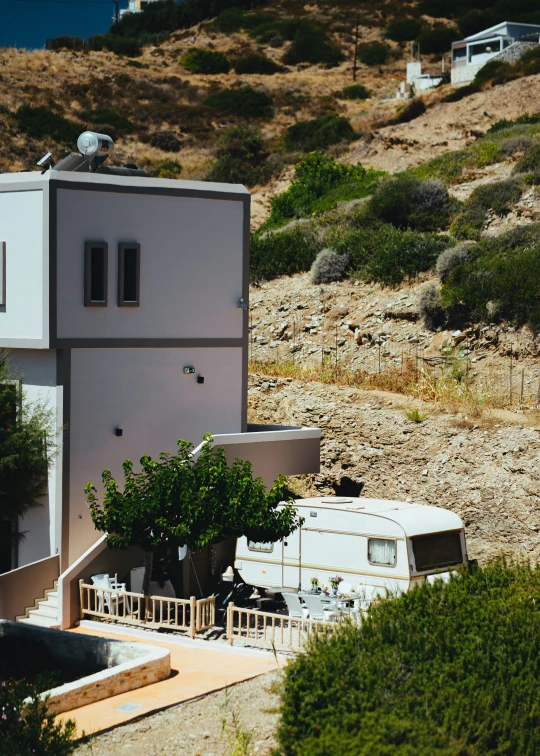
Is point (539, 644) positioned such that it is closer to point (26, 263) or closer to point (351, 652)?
point (351, 652)

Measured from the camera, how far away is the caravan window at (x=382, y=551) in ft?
51.2

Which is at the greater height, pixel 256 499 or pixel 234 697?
pixel 256 499

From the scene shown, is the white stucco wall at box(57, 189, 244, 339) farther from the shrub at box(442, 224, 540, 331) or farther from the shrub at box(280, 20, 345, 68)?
the shrub at box(280, 20, 345, 68)

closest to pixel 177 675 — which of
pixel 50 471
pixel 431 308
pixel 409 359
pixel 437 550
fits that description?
pixel 437 550

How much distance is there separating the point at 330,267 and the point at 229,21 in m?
59.0

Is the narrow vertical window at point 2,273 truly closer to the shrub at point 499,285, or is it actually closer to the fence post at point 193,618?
the fence post at point 193,618

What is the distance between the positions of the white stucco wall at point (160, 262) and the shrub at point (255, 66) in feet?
191

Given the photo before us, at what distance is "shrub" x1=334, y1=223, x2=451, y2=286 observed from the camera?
3033 cm

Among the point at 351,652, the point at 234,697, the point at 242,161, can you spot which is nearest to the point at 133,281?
the point at 234,697

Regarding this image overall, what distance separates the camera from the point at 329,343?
2916 cm

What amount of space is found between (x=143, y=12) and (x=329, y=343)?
→ 238 feet

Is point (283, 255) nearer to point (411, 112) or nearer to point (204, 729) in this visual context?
point (411, 112)

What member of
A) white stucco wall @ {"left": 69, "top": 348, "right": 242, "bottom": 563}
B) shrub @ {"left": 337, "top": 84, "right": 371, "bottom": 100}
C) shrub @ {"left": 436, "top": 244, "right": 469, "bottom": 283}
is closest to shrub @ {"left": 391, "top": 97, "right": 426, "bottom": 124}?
shrub @ {"left": 337, "top": 84, "right": 371, "bottom": 100}

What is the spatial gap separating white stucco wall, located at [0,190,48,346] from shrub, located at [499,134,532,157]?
2614 cm
